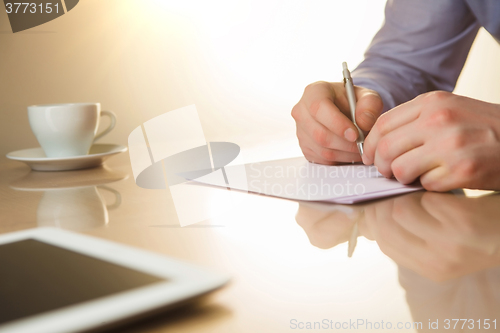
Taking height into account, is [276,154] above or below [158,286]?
below

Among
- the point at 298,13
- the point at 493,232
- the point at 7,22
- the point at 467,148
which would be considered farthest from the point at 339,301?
the point at 298,13

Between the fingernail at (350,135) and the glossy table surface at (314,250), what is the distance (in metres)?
0.16

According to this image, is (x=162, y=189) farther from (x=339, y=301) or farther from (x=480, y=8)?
(x=480, y=8)

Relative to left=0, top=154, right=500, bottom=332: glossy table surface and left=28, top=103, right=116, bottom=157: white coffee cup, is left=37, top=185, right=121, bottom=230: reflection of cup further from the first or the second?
left=28, top=103, right=116, bottom=157: white coffee cup

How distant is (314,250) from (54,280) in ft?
0.63

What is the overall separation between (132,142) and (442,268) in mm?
1013

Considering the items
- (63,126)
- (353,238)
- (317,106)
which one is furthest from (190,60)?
(353,238)

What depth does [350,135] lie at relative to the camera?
68cm

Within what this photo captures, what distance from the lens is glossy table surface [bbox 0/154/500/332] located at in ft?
0.80

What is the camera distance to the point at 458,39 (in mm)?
1125

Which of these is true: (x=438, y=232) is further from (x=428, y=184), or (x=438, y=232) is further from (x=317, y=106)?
(x=317, y=106)

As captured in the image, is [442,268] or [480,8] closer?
[442,268]

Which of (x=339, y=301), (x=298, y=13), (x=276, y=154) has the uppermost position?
(x=298, y=13)

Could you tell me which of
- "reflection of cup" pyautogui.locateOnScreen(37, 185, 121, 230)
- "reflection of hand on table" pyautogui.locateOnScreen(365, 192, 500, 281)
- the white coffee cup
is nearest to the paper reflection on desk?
"reflection of hand on table" pyautogui.locateOnScreen(365, 192, 500, 281)
